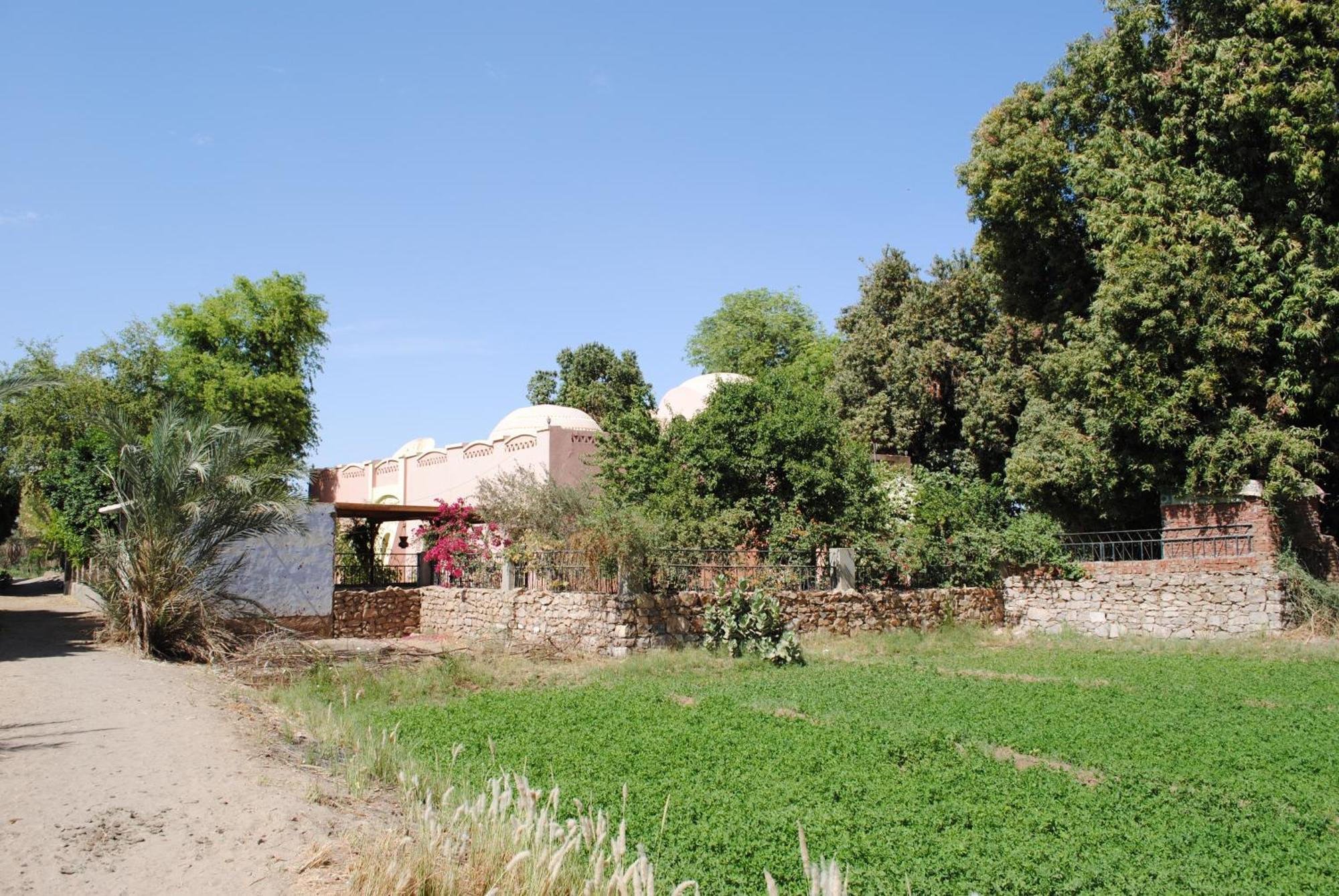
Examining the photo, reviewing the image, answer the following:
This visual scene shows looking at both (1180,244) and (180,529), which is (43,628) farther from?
(1180,244)

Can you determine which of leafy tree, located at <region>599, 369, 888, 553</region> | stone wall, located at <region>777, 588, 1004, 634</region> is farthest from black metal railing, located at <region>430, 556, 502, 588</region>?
stone wall, located at <region>777, 588, 1004, 634</region>

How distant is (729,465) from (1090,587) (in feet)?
27.4

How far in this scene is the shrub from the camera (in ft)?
52.5

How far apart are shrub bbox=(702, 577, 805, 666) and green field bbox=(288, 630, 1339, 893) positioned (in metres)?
1.21

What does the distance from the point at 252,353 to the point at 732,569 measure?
1019 inches

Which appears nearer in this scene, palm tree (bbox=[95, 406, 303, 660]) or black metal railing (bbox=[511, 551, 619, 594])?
palm tree (bbox=[95, 406, 303, 660])

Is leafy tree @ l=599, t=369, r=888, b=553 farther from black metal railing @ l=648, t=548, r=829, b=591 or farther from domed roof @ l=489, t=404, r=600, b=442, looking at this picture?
domed roof @ l=489, t=404, r=600, b=442

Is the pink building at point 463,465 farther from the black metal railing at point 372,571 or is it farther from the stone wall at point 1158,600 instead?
the stone wall at point 1158,600

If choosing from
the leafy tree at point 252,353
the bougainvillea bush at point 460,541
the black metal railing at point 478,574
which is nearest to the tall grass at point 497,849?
the black metal railing at point 478,574

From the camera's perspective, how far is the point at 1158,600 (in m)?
19.2

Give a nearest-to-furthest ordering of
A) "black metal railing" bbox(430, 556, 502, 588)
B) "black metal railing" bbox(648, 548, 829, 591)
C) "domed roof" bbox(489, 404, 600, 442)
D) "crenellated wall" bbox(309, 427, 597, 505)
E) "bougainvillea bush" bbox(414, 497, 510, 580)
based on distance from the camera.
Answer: "black metal railing" bbox(648, 548, 829, 591)
"black metal railing" bbox(430, 556, 502, 588)
"bougainvillea bush" bbox(414, 497, 510, 580)
"crenellated wall" bbox(309, 427, 597, 505)
"domed roof" bbox(489, 404, 600, 442)

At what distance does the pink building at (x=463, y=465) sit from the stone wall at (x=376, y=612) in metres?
3.06

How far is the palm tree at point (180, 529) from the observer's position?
13.5m

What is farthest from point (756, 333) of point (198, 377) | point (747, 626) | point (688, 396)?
point (747, 626)
